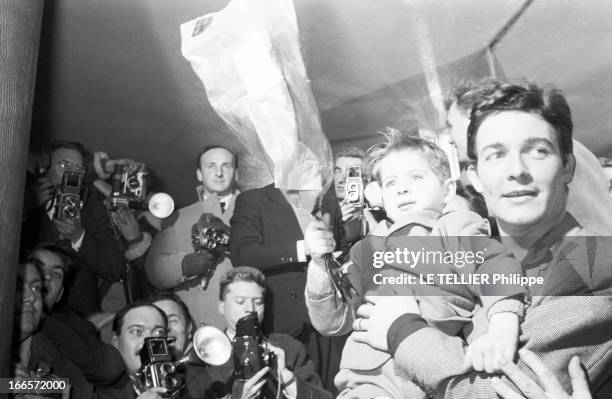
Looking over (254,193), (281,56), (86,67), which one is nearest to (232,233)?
(254,193)

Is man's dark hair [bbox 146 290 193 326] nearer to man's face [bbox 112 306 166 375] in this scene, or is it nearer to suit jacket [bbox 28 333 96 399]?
man's face [bbox 112 306 166 375]

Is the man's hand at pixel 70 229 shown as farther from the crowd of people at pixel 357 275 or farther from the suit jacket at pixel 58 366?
the suit jacket at pixel 58 366

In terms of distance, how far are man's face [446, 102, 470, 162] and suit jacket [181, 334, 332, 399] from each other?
2.38ft

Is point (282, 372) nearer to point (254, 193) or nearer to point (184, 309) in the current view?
point (184, 309)

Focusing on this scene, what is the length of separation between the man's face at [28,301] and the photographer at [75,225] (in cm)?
9

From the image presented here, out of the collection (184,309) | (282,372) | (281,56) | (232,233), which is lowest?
(282,372)

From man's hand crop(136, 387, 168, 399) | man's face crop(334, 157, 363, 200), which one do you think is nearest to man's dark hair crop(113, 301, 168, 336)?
man's hand crop(136, 387, 168, 399)

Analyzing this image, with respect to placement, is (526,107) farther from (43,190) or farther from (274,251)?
(43,190)

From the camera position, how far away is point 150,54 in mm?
2881

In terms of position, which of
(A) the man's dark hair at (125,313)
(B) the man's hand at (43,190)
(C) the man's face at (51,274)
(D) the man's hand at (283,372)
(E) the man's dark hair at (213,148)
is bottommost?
(D) the man's hand at (283,372)

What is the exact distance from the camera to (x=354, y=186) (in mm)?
2617

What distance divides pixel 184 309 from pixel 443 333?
78 cm

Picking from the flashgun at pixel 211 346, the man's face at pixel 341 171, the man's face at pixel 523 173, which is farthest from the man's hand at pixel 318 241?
the man's face at pixel 523 173

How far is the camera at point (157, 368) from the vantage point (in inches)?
93.4
